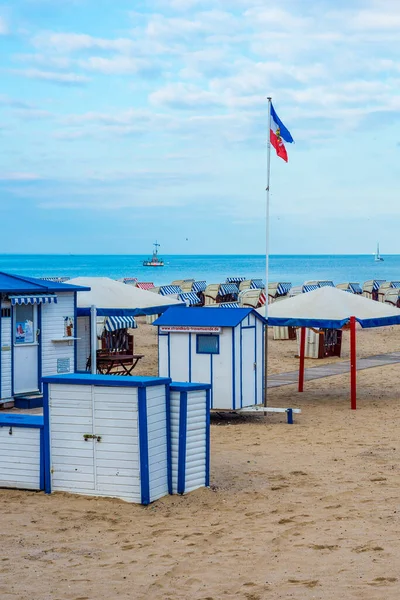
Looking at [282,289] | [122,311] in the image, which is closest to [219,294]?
[282,289]

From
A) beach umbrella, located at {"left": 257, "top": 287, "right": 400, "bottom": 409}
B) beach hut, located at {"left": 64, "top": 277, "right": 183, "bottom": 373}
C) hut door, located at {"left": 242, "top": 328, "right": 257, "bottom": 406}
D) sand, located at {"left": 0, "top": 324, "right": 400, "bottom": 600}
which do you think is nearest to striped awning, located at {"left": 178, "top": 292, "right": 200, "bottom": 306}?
beach hut, located at {"left": 64, "top": 277, "right": 183, "bottom": 373}

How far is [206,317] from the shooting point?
1371 cm

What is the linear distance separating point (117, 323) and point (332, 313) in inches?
237

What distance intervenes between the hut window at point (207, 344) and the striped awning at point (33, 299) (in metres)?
2.63

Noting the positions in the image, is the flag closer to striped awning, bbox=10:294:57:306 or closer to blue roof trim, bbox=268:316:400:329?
blue roof trim, bbox=268:316:400:329

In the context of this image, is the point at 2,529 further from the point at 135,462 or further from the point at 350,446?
the point at 350,446

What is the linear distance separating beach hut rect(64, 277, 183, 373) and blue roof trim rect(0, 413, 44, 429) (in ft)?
20.7

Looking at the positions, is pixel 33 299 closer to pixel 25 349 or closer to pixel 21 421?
pixel 25 349

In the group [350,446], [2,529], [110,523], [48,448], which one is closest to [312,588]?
[110,523]

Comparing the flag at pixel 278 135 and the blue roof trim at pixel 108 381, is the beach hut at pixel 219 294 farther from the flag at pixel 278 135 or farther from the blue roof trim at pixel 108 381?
the blue roof trim at pixel 108 381

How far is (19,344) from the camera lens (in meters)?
14.6

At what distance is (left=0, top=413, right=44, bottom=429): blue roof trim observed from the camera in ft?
30.4

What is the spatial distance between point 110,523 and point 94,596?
184cm

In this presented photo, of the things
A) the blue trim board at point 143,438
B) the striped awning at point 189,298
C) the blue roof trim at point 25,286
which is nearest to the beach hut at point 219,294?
the striped awning at point 189,298
